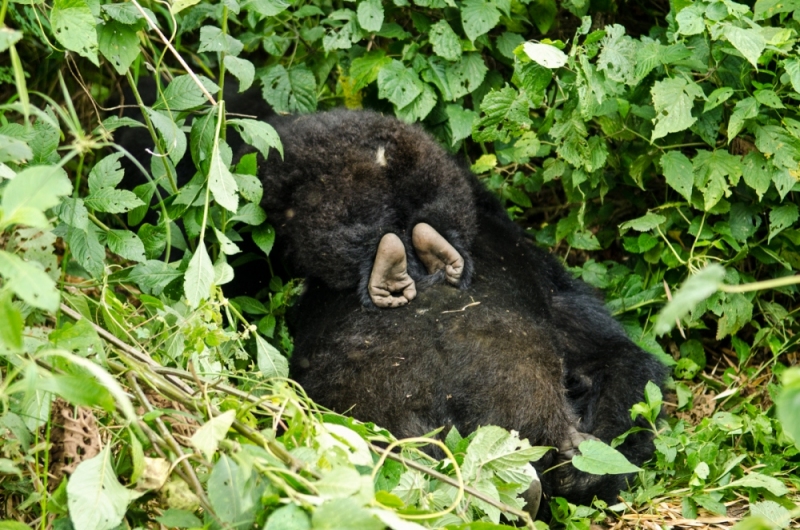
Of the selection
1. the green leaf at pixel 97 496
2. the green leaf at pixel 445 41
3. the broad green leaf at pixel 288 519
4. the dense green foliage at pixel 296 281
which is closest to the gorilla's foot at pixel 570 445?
the dense green foliage at pixel 296 281

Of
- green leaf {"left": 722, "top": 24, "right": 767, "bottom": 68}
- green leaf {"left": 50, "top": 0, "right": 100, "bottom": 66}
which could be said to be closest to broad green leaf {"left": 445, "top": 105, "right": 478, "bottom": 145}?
green leaf {"left": 722, "top": 24, "right": 767, "bottom": 68}

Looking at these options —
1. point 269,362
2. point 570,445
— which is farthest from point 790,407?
point 269,362

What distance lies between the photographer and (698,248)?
11.1 ft

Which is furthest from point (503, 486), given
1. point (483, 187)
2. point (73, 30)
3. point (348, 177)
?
point (73, 30)

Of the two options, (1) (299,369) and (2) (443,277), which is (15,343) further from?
(2) (443,277)

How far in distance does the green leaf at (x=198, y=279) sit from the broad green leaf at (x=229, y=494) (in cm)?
67

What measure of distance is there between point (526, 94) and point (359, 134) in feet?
2.35

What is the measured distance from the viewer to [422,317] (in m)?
2.58

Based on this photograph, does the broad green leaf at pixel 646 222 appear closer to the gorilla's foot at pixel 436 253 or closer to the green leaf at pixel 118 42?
the gorilla's foot at pixel 436 253

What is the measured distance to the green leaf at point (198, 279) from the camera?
2.17 meters

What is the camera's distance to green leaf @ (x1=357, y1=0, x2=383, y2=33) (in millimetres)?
3367

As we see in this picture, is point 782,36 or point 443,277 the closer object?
point 443,277

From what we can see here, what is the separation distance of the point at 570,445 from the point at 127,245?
1.42 meters

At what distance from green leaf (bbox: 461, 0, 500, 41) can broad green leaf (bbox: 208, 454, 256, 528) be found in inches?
88.5
